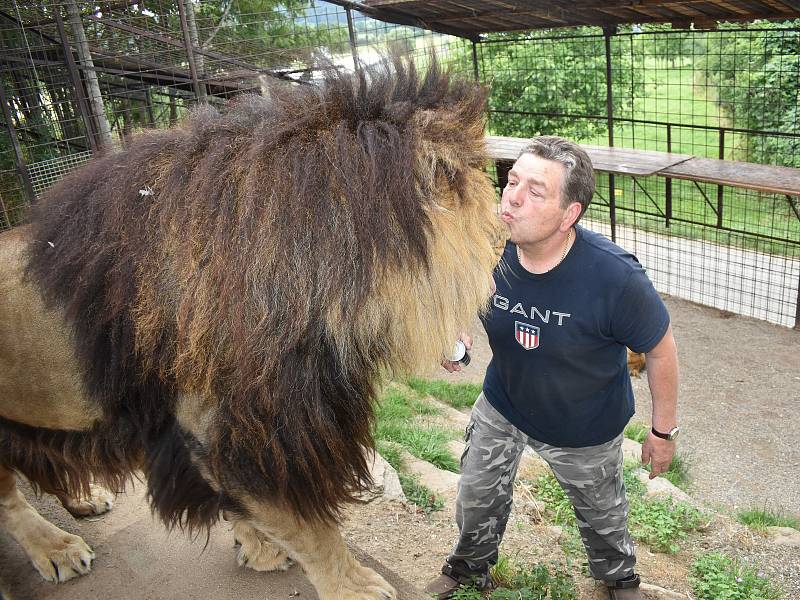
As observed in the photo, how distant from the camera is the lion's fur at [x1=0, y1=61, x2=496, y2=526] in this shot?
6.28ft

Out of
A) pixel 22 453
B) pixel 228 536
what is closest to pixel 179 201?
pixel 22 453

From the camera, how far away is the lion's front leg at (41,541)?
3.08 meters

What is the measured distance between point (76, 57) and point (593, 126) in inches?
474

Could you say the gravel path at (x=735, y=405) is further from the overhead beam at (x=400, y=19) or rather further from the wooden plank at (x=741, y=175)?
the overhead beam at (x=400, y=19)

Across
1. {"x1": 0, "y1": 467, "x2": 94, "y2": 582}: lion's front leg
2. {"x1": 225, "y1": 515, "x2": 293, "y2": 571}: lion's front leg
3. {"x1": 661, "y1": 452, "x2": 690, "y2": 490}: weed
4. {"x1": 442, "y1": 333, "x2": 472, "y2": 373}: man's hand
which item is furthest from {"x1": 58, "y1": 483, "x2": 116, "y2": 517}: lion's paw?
{"x1": 661, "y1": 452, "x2": 690, "y2": 490}: weed

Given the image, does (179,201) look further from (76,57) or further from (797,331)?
(797,331)

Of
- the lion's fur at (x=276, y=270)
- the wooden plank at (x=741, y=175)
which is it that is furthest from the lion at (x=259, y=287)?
the wooden plank at (x=741, y=175)

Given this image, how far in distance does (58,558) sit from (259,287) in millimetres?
1999

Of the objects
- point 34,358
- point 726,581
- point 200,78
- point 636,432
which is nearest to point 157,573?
point 34,358

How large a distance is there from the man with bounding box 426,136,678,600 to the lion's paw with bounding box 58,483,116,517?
172 cm

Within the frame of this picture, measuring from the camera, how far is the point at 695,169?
8.66 metres

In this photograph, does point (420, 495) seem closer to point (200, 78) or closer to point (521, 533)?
point (521, 533)

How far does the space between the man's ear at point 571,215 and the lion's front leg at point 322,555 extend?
4.69 ft

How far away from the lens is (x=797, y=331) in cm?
841
